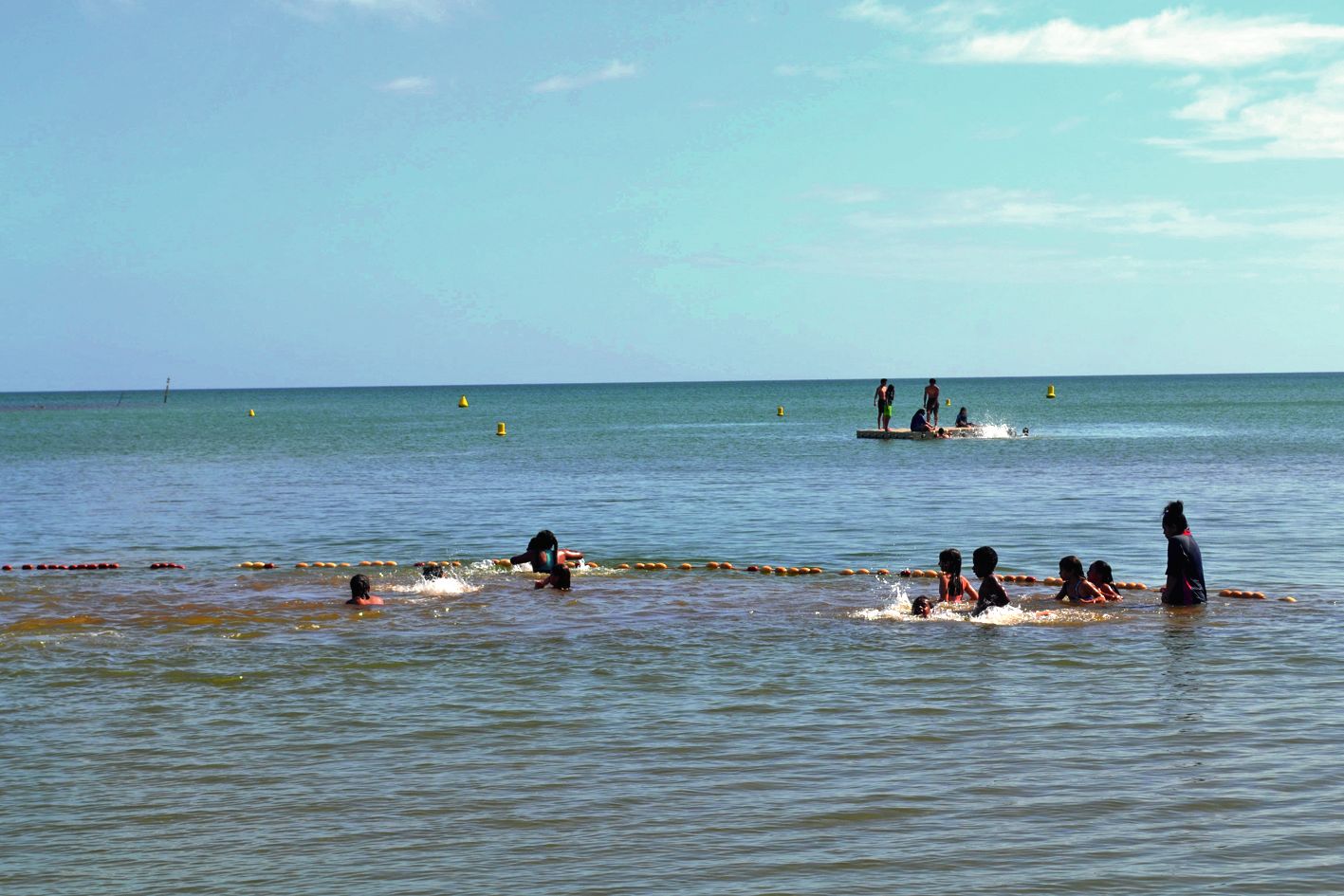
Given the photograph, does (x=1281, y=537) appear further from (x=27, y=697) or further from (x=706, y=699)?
(x=27, y=697)

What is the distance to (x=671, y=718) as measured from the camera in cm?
1113

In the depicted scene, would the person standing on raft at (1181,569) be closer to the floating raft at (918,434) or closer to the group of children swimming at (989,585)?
the group of children swimming at (989,585)

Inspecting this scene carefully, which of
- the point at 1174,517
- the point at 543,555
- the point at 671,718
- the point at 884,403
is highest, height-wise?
the point at 884,403

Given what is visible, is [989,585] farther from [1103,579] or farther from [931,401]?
[931,401]

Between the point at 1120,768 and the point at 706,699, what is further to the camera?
the point at 706,699

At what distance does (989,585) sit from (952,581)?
2.50 ft

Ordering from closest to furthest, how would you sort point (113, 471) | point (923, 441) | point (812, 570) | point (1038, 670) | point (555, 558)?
point (1038, 670) → point (555, 558) → point (812, 570) → point (113, 471) → point (923, 441)

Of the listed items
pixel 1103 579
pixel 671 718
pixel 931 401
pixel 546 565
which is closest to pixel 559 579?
pixel 546 565

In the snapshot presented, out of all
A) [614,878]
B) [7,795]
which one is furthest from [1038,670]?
[7,795]

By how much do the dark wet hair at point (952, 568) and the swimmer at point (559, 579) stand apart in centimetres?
518

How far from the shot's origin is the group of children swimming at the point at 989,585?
51.4ft

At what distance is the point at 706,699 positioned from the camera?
463 inches

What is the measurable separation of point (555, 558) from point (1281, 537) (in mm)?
12753

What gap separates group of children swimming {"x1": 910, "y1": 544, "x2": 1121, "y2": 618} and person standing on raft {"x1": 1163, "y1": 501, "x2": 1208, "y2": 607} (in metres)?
0.76
